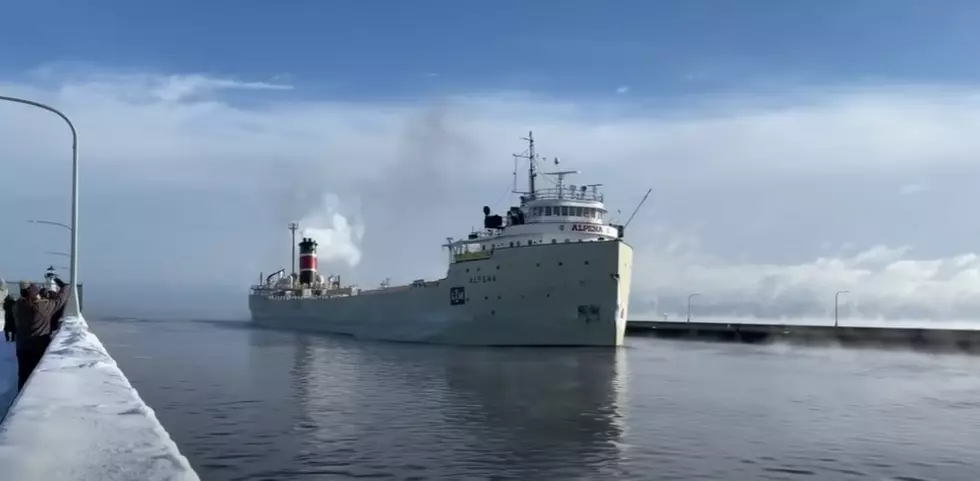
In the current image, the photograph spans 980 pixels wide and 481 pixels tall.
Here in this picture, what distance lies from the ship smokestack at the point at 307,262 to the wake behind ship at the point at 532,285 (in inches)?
993

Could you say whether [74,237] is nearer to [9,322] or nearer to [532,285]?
[9,322]

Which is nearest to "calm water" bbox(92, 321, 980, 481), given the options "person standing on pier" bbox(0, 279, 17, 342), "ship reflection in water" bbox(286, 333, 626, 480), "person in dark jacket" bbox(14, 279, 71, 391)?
"ship reflection in water" bbox(286, 333, 626, 480)

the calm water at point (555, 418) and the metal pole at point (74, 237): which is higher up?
the metal pole at point (74, 237)

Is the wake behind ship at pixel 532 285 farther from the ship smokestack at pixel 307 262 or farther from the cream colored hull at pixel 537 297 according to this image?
the ship smokestack at pixel 307 262

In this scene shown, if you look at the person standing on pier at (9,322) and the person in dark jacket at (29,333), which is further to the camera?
the person standing on pier at (9,322)

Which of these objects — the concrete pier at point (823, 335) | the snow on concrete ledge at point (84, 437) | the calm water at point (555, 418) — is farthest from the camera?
the concrete pier at point (823, 335)

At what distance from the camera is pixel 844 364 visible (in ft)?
113

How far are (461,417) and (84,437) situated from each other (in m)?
12.5

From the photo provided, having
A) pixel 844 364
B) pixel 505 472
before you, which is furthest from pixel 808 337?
pixel 505 472

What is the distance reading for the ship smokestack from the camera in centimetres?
6956

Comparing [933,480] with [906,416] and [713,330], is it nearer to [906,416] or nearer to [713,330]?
[906,416]

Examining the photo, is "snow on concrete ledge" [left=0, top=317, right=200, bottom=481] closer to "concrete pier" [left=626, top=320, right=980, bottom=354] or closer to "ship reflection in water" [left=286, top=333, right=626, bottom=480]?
"ship reflection in water" [left=286, top=333, right=626, bottom=480]

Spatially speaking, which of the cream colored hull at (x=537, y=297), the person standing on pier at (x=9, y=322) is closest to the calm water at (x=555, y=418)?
the person standing on pier at (x=9, y=322)

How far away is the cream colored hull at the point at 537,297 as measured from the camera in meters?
34.9
